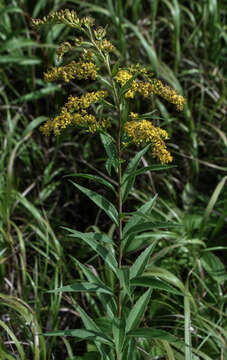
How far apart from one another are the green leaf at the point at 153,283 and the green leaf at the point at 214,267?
1.06 m

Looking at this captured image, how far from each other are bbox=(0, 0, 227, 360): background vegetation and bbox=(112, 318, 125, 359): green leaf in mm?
639

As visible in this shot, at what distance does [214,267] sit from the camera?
8.79ft

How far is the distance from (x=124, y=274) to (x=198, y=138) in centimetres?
213

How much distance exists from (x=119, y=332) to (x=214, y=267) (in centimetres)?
123

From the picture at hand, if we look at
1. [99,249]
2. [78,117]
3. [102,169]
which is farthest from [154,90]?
[102,169]

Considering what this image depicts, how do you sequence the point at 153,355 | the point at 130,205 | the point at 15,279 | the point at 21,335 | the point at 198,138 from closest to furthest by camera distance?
the point at 153,355, the point at 21,335, the point at 15,279, the point at 130,205, the point at 198,138

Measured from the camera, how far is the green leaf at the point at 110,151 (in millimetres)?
1592

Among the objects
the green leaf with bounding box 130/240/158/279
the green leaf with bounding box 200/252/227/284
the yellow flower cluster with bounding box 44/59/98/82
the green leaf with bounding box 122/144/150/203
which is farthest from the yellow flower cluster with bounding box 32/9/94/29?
the green leaf with bounding box 200/252/227/284

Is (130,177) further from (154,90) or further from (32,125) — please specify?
(32,125)

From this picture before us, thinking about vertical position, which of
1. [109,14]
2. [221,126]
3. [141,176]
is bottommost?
[141,176]

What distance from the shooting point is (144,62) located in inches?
145

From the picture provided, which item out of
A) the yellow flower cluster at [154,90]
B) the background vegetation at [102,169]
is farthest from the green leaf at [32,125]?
the yellow flower cluster at [154,90]

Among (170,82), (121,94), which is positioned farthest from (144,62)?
(121,94)

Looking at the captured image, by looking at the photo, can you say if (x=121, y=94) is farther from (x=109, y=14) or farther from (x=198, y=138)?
(x=109, y=14)
